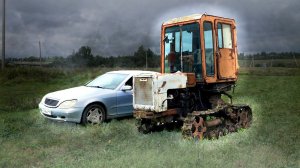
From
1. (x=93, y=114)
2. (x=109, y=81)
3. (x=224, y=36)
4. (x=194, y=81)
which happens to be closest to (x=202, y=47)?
(x=194, y=81)

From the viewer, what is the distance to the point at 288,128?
1149 cm

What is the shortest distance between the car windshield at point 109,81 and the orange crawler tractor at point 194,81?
7.62ft

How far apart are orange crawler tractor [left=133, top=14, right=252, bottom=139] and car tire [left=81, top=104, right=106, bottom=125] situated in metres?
2.01

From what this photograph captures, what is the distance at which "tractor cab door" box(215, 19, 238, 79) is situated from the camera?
1134 centimetres

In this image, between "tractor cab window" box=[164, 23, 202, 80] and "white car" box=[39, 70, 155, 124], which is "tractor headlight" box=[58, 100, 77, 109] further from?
"tractor cab window" box=[164, 23, 202, 80]

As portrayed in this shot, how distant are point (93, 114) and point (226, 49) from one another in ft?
14.6

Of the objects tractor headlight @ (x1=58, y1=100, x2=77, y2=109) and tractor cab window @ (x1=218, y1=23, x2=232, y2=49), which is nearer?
tractor cab window @ (x1=218, y1=23, x2=232, y2=49)

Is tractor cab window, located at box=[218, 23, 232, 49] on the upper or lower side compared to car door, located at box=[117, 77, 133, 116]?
upper

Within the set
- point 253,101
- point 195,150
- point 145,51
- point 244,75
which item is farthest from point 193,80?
point 145,51

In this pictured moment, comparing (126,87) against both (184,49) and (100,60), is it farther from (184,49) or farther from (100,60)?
(100,60)

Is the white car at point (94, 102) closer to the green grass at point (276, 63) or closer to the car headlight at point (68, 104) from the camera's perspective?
the car headlight at point (68, 104)

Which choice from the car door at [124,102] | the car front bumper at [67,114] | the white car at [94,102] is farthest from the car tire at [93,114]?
the car door at [124,102]

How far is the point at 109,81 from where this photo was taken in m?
14.2

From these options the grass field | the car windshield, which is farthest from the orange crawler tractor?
the car windshield
